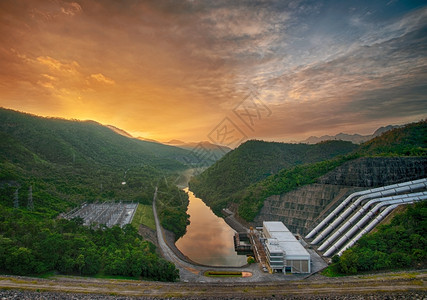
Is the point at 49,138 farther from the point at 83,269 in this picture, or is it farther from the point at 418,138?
the point at 418,138

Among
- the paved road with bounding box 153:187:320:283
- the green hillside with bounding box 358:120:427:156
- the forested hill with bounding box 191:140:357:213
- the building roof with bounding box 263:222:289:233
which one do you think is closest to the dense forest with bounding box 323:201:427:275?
the paved road with bounding box 153:187:320:283

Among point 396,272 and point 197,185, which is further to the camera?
point 197,185

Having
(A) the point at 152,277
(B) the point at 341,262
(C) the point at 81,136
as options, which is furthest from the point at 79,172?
(B) the point at 341,262

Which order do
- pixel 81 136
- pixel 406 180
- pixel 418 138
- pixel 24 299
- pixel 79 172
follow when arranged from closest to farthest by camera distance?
pixel 24 299 → pixel 406 180 → pixel 418 138 → pixel 79 172 → pixel 81 136

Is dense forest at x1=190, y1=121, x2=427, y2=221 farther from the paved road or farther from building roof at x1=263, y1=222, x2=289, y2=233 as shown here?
the paved road

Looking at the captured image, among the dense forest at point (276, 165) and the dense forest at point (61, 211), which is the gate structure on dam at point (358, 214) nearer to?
the dense forest at point (276, 165)

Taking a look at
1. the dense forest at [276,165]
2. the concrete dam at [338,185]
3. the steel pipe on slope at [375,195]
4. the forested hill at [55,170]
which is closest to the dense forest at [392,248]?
the steel pipe on slope at [375,195]

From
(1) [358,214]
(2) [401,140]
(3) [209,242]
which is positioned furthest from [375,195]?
(3) [209,242]
